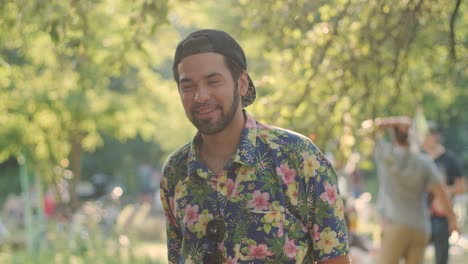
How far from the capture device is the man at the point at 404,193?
323 inches

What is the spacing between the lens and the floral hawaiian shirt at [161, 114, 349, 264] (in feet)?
10.5

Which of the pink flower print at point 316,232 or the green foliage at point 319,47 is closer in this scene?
the pink flower print at point 316,232

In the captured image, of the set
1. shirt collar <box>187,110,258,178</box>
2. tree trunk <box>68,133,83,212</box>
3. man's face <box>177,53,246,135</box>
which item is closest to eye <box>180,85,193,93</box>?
man's face <box>177,53,246,135</box>

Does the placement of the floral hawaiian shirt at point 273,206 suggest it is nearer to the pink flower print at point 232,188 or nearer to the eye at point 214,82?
the pink flower print at point 232,188

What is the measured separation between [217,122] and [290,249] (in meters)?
0.47

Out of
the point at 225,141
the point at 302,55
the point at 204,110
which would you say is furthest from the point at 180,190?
the point at 302,55

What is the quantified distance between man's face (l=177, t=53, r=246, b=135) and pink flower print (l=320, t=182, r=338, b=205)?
381mm

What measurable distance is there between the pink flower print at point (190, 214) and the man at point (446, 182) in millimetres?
6510

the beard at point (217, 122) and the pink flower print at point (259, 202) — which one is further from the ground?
the beard at point (217, 122)

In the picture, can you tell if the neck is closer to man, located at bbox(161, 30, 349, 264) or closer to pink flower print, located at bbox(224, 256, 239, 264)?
man, located at bbox(161, 30, 349, 264)

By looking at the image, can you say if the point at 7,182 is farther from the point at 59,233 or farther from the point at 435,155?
the point at 435,155

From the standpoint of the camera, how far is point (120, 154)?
157 feet

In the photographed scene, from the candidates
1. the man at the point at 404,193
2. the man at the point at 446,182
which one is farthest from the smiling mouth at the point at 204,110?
the man at the point at 446,182

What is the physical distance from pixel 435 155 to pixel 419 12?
420 cm
